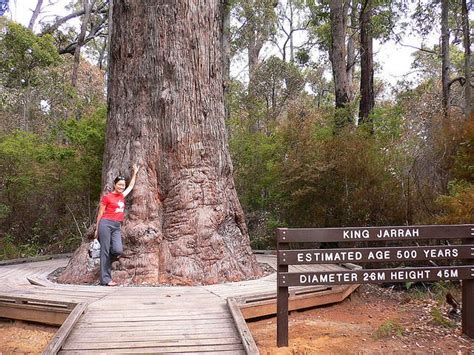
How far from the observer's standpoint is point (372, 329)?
18.0 ft

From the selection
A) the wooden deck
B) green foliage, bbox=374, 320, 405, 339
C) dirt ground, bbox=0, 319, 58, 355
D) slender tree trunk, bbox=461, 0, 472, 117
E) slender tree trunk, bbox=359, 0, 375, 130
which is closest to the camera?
the wooden deck

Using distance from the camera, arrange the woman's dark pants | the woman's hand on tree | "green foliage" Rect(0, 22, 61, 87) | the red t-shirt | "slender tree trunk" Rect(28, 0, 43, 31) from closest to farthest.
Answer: the woman's dark pants, the red t-shirt, the woman's hand on tree, "green foliage" Rect(0, 22, 61, 87), "slender tree trunk" Rect(28, 0, 43, 31)

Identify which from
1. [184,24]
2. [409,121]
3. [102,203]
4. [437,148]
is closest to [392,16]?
[409,121]

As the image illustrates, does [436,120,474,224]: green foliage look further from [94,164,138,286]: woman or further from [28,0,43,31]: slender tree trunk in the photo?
[28,0,43,31]: slender tree trunk

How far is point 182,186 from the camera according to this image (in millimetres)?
7301

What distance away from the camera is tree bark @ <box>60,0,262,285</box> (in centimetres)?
702

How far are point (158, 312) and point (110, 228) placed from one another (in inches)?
78.4

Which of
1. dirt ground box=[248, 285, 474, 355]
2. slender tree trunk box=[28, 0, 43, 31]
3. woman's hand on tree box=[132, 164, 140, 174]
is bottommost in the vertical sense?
dirt ground box=[248, 285, 474, 355]

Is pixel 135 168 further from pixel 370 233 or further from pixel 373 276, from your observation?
pixel 373 276

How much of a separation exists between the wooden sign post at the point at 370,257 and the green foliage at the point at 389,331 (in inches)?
26.2

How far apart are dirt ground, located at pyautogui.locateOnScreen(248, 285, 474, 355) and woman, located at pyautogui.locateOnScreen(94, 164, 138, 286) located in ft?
7.26

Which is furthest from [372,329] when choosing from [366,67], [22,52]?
[22,52]

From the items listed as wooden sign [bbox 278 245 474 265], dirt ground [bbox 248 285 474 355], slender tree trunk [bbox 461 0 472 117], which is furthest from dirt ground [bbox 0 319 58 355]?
slender tree trunk [bbox 461 0 472 117]

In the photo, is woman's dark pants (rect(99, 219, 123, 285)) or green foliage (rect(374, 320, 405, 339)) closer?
green foliage (rect(374, 320, 405, 339))
